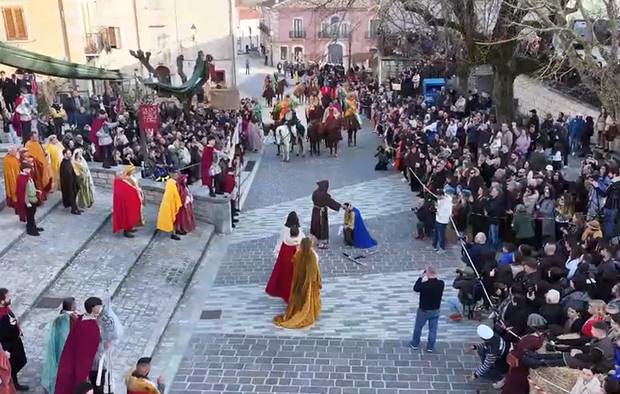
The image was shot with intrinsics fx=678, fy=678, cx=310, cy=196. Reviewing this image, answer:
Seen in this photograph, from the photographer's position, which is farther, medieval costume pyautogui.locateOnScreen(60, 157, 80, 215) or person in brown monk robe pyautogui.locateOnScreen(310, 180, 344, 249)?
person in brown monk robe pyautogui.locateOnScreen(310, 180, 344, 249)

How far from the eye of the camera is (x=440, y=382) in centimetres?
895

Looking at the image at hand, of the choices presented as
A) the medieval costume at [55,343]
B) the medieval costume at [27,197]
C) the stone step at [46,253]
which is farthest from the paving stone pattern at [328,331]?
the medieval costume at [27,197]

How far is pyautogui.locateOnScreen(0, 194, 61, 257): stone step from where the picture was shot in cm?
1171

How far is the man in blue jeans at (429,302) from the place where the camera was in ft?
29.6

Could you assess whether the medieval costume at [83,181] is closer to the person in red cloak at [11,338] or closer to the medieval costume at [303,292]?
the medieval costume at [303,292]

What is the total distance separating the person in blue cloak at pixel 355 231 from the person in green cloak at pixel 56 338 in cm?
701

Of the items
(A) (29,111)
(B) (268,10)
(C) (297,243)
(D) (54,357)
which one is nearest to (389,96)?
(A) (29,111)

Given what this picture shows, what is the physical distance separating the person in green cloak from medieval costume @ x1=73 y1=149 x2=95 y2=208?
6267 mm

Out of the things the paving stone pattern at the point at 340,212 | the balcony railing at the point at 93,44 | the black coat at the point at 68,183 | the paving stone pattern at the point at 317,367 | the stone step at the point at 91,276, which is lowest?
the paving stone pattern at the point at 340,212

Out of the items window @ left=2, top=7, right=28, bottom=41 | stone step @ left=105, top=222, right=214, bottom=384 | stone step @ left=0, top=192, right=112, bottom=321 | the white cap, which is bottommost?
stone step @ left=105, top=222, right=214, bottom=384

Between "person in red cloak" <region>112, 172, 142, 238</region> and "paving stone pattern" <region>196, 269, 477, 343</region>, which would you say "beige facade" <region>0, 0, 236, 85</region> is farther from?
"paving stone pattern" <region>196, 269, 477, 343</region>

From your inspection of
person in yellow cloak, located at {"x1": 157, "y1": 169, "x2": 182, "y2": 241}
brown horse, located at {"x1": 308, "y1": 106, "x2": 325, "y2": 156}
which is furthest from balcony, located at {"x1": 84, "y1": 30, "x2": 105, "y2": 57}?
person in yellow cloak, located at {"x1": 157, "y1": 169, "x2": 182, "y2": 241}

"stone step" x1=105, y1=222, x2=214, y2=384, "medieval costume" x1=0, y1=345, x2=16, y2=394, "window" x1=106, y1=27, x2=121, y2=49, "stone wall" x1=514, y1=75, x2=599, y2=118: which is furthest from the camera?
"window" x1=106, y1=27, x2=121, y2=49

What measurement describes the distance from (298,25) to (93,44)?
3152 cm
